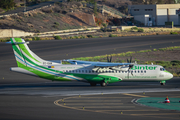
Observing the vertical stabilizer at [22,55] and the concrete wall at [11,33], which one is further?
the concrete wall at [11,33]

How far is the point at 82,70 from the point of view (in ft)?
130

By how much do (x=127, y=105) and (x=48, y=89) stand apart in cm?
1345

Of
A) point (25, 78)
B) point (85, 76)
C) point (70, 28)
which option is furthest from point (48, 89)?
point (70, 28)

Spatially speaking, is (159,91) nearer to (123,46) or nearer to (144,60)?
(144,60)

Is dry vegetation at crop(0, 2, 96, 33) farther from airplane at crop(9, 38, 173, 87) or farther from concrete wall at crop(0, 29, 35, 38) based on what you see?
airplane at crop(9, 38, 173, 87)

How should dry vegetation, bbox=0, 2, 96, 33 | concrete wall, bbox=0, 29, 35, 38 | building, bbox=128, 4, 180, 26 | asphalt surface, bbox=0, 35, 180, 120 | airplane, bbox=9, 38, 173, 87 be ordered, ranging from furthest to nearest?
1. building, bbox=128, 4, 180, 26
2. dry vegetation, bbox=0, 2, 96, 33
3. concrete wall, bbox=0, 29, 35, 38
4. airplane, bbox=9, 38, 173, 87
5. asphalt surface, bbox=0, 35, 180, 120

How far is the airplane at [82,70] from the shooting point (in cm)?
3862

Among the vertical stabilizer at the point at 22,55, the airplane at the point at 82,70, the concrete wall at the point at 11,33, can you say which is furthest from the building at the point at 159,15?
the vertical stabilizer at the point at 22,55

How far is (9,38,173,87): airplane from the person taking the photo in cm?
3862

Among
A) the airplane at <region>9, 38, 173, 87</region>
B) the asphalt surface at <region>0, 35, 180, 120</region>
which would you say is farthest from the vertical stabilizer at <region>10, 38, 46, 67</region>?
the asphalt surface at <region>0, 35, 180, 120</region>

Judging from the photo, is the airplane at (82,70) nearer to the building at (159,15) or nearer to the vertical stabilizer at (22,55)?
the vertical stabilizer at (22,55)

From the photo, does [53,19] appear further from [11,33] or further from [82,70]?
[82,70]

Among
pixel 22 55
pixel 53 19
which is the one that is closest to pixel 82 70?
pixel 22 55

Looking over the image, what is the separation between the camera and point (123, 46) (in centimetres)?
8069
